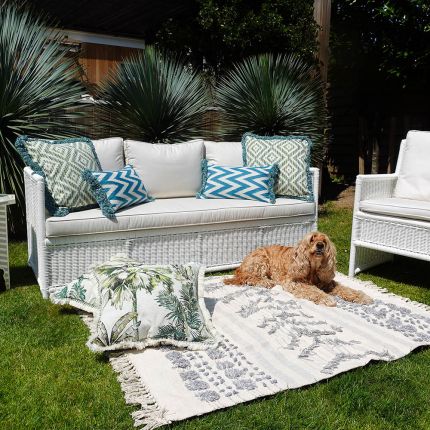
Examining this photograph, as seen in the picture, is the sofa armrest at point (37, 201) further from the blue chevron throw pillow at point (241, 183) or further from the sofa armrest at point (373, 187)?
the sofa armrest at point (373, 187)

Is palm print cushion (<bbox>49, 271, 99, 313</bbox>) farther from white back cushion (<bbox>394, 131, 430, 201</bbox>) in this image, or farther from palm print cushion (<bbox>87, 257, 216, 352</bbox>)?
white back cushion (<bbox>394, 131, 430, 201</bbox>)

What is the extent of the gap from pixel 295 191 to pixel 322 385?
2040 millimetres

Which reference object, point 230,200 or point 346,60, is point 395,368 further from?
point 346,60

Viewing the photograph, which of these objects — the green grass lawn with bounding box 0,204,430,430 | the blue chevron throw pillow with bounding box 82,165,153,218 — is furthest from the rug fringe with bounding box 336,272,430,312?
the blue chevron throw pillow with bounding box 82,165,153,218

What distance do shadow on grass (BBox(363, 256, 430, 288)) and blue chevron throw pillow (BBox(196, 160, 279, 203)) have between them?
1031 millimetres

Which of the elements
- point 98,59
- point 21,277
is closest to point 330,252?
point 21,277

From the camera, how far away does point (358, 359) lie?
7.44 ft

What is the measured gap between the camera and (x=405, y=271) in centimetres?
383

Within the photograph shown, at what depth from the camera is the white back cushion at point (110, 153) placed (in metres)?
3.61

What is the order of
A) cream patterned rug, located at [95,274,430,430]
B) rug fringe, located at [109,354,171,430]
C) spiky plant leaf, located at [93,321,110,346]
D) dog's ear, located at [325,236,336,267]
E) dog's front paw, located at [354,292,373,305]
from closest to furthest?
rug fringe, located at [109,354,171,430] → cream patterned rug, located at [95,274,430,430] → spiky plant leaf, located at [93,321,110,346] → dog's ear, located at [325,236,336,267] → dog's front paw, located at [354,292,373,305]

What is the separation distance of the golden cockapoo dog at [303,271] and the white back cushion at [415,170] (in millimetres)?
1102

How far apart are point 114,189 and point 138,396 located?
1.64 m

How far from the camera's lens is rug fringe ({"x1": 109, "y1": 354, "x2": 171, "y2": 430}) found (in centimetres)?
175

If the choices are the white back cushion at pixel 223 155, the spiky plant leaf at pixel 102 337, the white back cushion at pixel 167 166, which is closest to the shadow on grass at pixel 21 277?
the white back cushion at pixel 167 166
